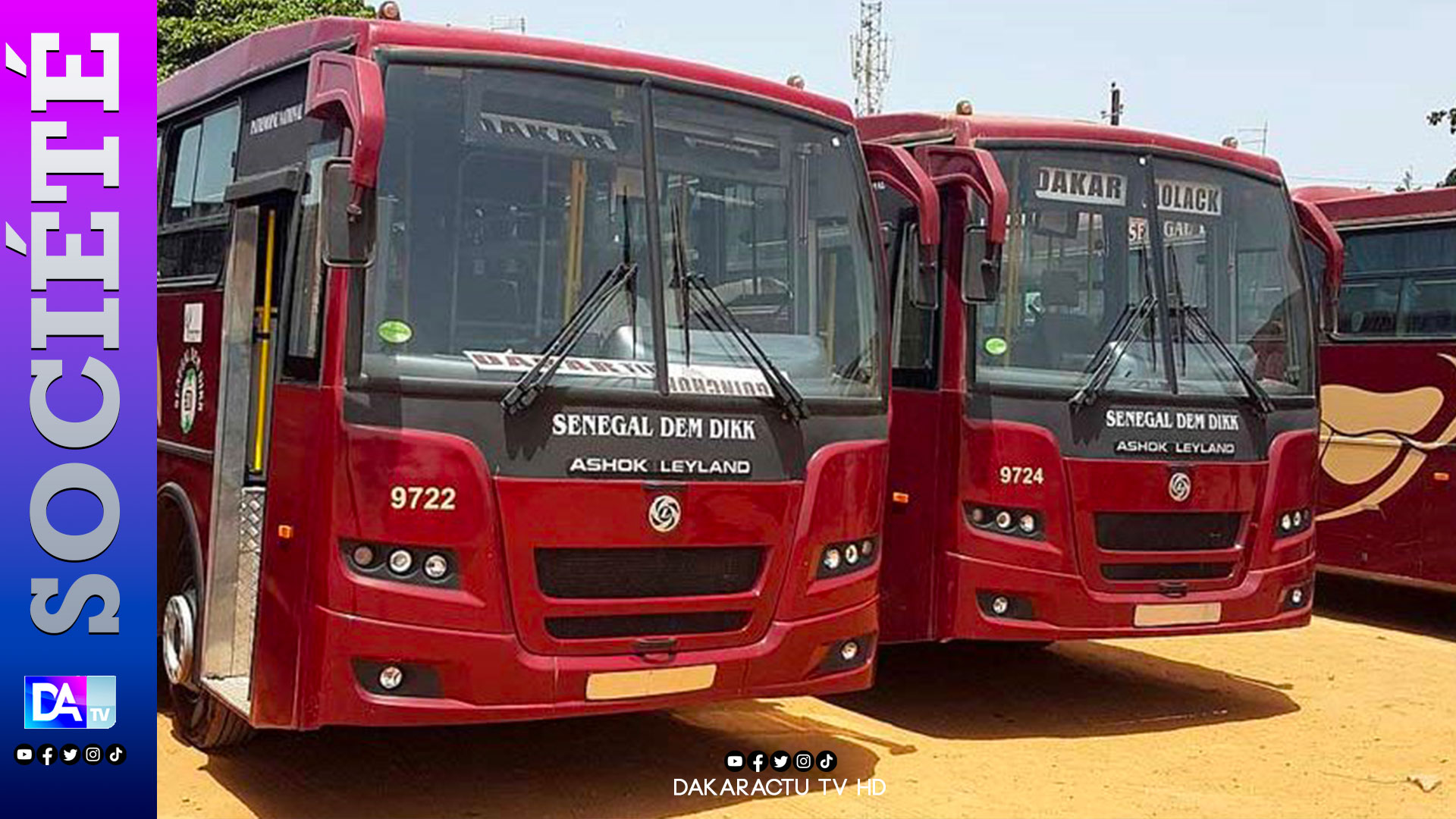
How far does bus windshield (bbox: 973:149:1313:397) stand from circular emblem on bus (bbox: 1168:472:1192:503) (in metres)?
0.44

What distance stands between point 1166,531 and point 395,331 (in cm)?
438

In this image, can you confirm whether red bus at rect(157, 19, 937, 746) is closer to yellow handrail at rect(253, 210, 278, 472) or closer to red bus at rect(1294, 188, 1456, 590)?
yellow handrail at rect(253, 210, 278, 472)

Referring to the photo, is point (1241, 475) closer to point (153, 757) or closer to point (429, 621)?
point (429, 621)

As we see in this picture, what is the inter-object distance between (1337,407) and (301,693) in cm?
921

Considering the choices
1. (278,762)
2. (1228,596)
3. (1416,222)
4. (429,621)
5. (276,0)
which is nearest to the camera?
(429,621)

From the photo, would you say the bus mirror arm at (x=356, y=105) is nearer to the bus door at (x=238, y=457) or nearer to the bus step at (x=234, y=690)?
the bus door at (x=238, y=457)

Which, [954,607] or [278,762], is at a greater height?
[954,607]

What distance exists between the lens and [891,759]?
26.5 ft

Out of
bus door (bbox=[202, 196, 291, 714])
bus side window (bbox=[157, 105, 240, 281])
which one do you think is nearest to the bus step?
bus door (bbox=[202, 196, 291, 714])

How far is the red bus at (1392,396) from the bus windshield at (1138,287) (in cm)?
292

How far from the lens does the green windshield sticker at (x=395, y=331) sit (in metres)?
6.18

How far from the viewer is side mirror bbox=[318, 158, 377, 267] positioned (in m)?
5.93

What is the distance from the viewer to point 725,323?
6883 millimetres

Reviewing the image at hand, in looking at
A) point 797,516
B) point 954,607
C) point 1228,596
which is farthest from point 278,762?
point 1228,596
